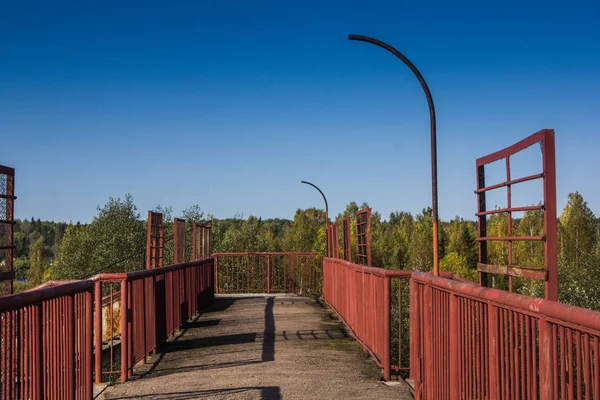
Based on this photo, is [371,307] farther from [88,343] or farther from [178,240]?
[178,240]

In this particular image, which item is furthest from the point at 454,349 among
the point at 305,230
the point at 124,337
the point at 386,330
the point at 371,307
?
the point at 305,230

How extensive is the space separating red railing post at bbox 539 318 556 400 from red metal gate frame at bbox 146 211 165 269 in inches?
463

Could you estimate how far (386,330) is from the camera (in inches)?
305

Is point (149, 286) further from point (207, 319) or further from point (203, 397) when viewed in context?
point (207, 319)

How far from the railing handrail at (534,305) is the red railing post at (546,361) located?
0.18 feet

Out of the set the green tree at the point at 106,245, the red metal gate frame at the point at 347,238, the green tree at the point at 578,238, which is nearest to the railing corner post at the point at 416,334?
the red metal gate frame at the point at 347,238

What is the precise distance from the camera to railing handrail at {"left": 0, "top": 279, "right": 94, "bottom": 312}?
3564mm

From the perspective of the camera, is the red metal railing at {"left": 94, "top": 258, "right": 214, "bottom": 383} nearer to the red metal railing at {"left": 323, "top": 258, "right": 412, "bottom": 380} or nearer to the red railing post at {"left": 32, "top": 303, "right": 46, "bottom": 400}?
the red metal railing at {"left": 323, "top": 258, "right": 412, "bottom": 380}

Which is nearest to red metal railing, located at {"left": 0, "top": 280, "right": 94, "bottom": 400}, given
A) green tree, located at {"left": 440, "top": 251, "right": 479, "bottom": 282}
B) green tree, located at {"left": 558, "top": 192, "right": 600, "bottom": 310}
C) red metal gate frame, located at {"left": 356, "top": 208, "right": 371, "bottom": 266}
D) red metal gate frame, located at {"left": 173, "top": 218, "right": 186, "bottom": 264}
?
red metal gate frame, located at {"left": 356, "top": 208, "right": 371, "bottom": 266}

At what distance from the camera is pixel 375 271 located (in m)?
8.28

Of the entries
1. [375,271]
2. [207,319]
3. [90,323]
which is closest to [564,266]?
[207,319]

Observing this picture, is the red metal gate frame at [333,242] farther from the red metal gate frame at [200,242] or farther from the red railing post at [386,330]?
the red railing post at [386,330]

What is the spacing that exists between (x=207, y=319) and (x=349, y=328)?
383 centimetres

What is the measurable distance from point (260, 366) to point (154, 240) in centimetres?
796
